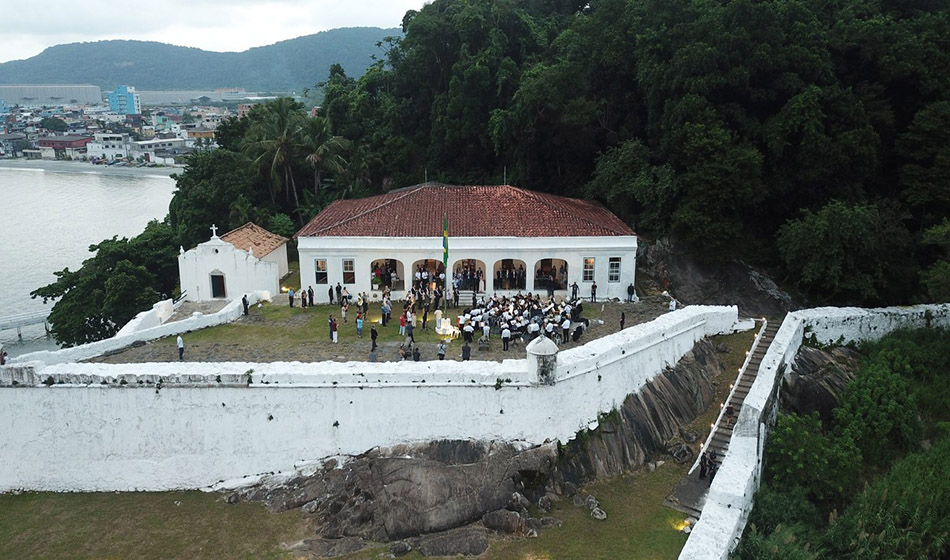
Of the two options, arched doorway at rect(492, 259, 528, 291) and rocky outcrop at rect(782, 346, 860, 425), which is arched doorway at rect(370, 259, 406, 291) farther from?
rocky outcrop at rect(782, 346, 860, 425)

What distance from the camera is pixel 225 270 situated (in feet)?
85.1

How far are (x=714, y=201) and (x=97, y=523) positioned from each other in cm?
2259

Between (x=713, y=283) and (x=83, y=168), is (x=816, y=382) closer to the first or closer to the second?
(x=713, y=283)

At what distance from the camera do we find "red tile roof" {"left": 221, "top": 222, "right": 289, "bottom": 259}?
2750cm

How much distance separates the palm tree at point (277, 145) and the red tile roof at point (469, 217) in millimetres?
11523

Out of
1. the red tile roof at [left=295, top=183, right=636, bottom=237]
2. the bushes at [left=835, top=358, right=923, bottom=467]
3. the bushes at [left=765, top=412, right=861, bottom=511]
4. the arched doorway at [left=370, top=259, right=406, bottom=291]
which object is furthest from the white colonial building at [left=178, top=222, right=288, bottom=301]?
the bushes at [left=835, top=358, right=923, bottom=467]

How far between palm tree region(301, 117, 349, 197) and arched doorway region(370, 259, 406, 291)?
13.6 m

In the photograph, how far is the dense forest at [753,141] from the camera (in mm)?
26016

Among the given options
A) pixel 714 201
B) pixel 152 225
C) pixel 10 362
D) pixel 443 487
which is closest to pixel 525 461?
pixel 443 487

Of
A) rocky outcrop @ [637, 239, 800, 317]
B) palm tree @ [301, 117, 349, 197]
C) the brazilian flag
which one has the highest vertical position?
palm tree @ [301, 117, 349, 197]

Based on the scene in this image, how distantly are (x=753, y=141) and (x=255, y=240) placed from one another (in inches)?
821

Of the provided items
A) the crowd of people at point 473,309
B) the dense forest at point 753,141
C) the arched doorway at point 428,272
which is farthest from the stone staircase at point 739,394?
the arched doorway at point 428,272

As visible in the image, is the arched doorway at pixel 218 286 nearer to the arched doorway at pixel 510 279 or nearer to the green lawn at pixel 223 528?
the arched doorway at pixel 510 279

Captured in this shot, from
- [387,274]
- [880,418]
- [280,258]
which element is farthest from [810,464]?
[280,258]
